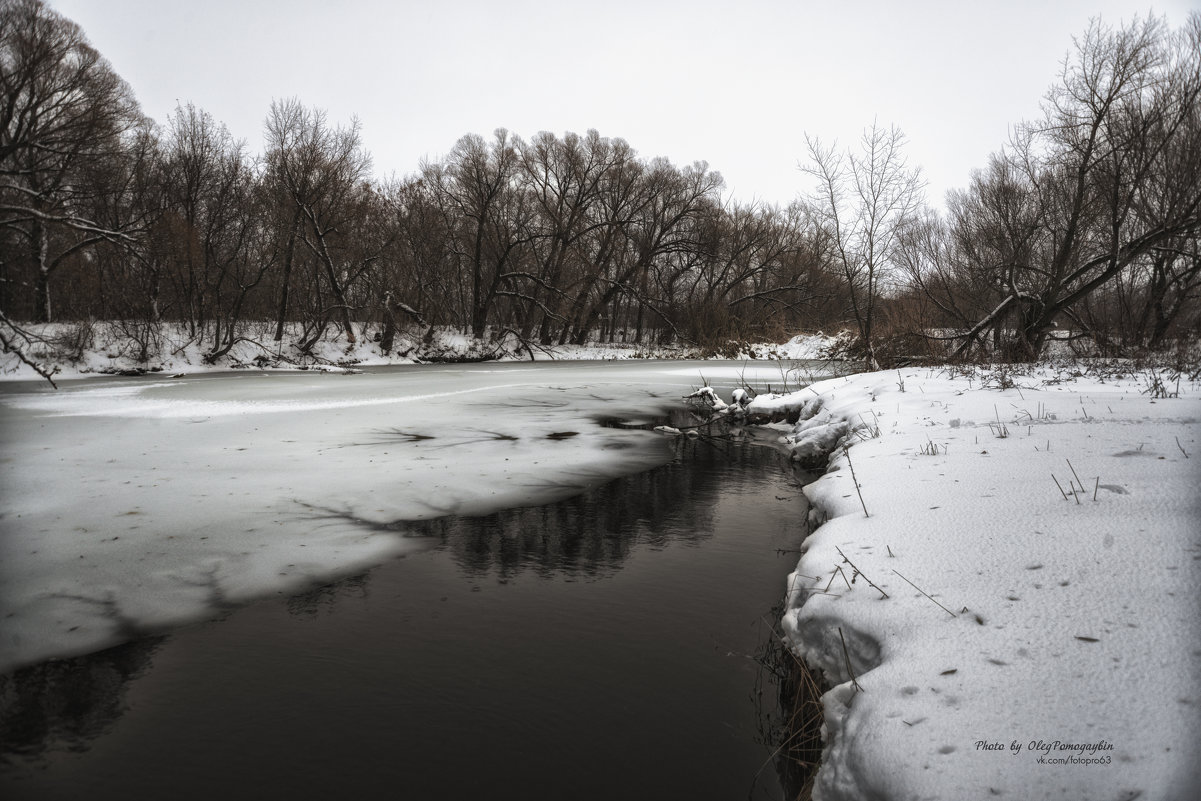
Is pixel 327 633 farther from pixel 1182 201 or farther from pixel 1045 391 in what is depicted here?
pixel 1182 201

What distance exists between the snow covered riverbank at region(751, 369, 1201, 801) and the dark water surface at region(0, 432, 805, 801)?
23.4 inches

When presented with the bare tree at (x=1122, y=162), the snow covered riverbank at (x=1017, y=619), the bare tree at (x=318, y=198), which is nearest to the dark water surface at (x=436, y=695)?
the snow covered riverbank at (x=1017, y=619)

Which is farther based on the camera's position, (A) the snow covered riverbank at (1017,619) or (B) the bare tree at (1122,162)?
(B) the bare tree at (1122,162)

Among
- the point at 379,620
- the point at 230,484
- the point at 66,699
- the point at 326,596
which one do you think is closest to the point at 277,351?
the point at 230,484

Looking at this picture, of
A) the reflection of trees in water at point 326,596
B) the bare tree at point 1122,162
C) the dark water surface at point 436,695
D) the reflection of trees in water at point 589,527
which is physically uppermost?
the bare tree at point 1122,162

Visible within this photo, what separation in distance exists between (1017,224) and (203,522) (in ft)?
69.0

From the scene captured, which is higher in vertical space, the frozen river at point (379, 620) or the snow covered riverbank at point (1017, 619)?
the snow covered riverbank at point (1017, 619)

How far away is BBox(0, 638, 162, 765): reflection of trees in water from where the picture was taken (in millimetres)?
2596

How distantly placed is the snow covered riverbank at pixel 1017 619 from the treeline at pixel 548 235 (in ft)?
19.5

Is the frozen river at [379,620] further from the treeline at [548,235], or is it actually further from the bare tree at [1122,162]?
the bare tree at [1122,162]

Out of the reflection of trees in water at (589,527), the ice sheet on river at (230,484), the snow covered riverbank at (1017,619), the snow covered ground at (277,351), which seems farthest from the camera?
the snow covered ground at (277,351)

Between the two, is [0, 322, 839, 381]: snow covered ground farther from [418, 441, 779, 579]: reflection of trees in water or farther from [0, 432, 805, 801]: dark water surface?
[0, 432, 805, 801]: dark water surface

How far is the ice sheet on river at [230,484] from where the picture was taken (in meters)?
3.78

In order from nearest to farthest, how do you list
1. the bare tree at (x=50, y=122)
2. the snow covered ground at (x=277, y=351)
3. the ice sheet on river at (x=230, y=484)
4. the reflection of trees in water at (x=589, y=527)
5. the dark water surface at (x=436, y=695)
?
the dark water surface at (x=436, y=695) < the ice sheet on river at (x=230, y=484) < the reflection of trees in water at (x=589, y=527) < the snow covered ground at (x=277, y=351) < the bare tree at (x=50, y=122)
